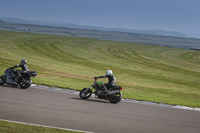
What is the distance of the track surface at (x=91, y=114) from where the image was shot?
11.3 m

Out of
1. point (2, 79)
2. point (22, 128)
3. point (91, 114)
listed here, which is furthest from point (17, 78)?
point (22, 128)

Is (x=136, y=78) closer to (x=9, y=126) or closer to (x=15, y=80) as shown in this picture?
(x=15, y=80)

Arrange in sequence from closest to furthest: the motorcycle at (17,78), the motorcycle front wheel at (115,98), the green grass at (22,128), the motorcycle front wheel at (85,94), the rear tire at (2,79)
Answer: the green grass at (22,128)
the motorcycle front wheel at (115,98)
the motorcycle front wheel at (85,94)
the motorcycle at (17,78)
the rear tire at (2,79)

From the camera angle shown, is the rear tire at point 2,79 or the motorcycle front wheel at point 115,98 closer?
the motorcycle front wheel at point 115,98

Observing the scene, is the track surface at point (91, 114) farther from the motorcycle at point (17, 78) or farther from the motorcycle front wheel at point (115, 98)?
the motorcycle at point (17, 78)

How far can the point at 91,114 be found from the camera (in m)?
12.9

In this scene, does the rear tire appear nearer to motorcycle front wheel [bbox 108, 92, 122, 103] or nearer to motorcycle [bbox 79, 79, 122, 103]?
motorcycle [bbox 79, 79, 122, 103]

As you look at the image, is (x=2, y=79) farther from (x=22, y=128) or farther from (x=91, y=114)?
(x=22, y=128)

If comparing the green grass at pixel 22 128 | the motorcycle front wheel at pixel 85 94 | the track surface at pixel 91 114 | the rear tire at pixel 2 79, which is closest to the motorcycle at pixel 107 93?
Result: the motorcycle front wheel at pixel 85 94

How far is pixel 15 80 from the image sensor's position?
711 inches

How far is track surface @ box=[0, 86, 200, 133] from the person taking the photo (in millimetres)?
11258

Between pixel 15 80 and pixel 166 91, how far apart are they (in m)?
11.3

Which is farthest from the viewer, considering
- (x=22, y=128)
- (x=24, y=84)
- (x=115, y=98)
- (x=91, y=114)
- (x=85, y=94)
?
(x=24, y=84)

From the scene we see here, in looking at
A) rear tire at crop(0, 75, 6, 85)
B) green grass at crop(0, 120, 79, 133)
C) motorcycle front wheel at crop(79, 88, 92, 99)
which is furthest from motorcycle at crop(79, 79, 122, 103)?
green grass at crop(0, 120, 79, 133)
